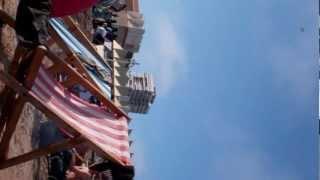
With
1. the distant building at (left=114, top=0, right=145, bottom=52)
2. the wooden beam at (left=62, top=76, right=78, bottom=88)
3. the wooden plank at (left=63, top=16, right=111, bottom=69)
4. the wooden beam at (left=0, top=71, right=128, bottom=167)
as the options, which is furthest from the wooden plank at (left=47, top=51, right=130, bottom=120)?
the distant building at (left=114, top=0, right=145, bottom=52)

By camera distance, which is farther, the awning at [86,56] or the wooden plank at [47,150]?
the awning at [86,56]

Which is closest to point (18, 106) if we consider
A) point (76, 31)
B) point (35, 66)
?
point (35, 66)

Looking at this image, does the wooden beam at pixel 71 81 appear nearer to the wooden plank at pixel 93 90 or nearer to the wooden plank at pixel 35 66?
the wooden plank at pixel 93 90

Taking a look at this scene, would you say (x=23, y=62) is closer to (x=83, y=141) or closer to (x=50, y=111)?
(x=50, y=111)

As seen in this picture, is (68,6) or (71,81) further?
(71,81)

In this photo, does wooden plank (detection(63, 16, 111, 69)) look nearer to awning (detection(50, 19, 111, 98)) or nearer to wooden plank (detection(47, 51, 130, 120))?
awning (detection(50, 19, 111, 98))

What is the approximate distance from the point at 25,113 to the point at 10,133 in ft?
12.3

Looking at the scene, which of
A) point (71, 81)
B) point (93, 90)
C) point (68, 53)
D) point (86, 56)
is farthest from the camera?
point (86, 56)

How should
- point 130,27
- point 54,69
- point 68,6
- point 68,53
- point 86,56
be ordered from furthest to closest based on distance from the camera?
point 130,27 < point 86,56 < point 68,53 < point 54,69 < point 68,6

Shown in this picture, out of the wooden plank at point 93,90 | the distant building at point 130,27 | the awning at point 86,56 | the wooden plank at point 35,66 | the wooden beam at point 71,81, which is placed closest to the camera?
the wooden plank at point 35,66

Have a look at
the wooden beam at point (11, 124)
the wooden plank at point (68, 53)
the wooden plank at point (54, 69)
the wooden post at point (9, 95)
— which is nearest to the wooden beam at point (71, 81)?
the wooden plank at point (54, 69)

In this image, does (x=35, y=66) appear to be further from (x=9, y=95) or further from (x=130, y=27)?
(x=130, y=27)

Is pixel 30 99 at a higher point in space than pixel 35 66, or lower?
lower

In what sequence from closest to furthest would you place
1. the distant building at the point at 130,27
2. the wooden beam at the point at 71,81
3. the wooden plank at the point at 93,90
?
the wooden plank at the point at 93,90, the wooden beam at the point at 71,81, the distant building at the point at 130,27
